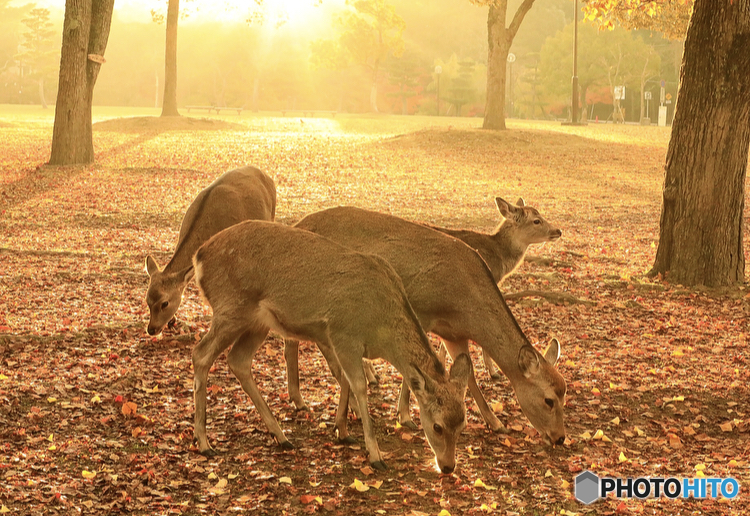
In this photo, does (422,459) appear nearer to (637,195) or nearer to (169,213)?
(169,213)

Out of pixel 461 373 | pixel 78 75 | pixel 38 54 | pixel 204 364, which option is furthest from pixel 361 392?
pixel 38 54

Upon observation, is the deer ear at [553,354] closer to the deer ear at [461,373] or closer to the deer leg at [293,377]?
the deer ear at [461,373]

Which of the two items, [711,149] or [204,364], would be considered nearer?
[204,364]

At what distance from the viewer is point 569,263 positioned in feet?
45.5

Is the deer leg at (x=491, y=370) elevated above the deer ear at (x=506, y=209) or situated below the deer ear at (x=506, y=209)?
below

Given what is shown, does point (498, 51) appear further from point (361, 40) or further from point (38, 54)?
point (38, 54)

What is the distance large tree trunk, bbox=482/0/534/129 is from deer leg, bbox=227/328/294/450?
29777mm

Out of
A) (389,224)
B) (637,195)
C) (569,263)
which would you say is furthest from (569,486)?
(637,195)

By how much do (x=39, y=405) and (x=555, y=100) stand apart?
8184cm

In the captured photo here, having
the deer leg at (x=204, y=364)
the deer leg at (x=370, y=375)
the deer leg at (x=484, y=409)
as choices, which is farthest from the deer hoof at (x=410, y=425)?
the deer leg at (x=204, y=364)

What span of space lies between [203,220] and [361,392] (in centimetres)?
401

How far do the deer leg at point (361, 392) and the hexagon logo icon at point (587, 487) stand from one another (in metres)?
1.37

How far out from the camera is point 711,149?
38.8 ft

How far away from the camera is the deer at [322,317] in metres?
5.91
